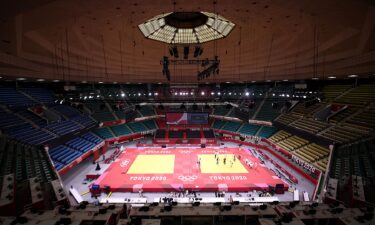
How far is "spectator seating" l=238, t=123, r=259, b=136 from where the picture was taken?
2973cm

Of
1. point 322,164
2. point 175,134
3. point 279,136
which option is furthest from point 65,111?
point 322,164

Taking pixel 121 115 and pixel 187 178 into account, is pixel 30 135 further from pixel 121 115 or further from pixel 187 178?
pixel 121 115

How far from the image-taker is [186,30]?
14.9 meters

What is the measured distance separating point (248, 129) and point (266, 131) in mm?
2906

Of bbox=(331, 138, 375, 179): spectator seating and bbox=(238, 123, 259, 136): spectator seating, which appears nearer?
bbox=(331, 138, 375, 179): spectator seating

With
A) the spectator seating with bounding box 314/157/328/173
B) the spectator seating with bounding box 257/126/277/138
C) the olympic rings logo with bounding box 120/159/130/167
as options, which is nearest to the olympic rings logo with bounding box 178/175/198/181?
the olympic rings logo with bounding box 120/159/130/167

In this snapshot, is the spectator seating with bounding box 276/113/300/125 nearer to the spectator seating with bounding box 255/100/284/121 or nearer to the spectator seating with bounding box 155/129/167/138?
the spectator seating with bounding box 255/100/284/121

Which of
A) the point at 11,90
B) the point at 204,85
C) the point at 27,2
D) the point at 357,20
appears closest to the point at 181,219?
the point at 27,2

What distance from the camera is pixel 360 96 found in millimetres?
21109

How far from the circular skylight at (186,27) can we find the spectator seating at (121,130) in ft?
62.1

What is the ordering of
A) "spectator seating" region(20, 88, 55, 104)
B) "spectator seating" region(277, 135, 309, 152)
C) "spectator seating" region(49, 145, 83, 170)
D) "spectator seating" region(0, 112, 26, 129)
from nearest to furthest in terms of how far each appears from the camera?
"spectator seating" region(0, 112, 26, 129) < "spectator seating" region(49, 145, 83, 170) < "spectator seating" region(277, 135, 309, 152) < "spectator seating" region(20, 88, 55, 104)

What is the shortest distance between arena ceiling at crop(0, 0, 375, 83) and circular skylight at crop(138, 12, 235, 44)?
604mm

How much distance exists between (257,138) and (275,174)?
975cm

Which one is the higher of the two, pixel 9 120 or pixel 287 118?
pixel 9 120
